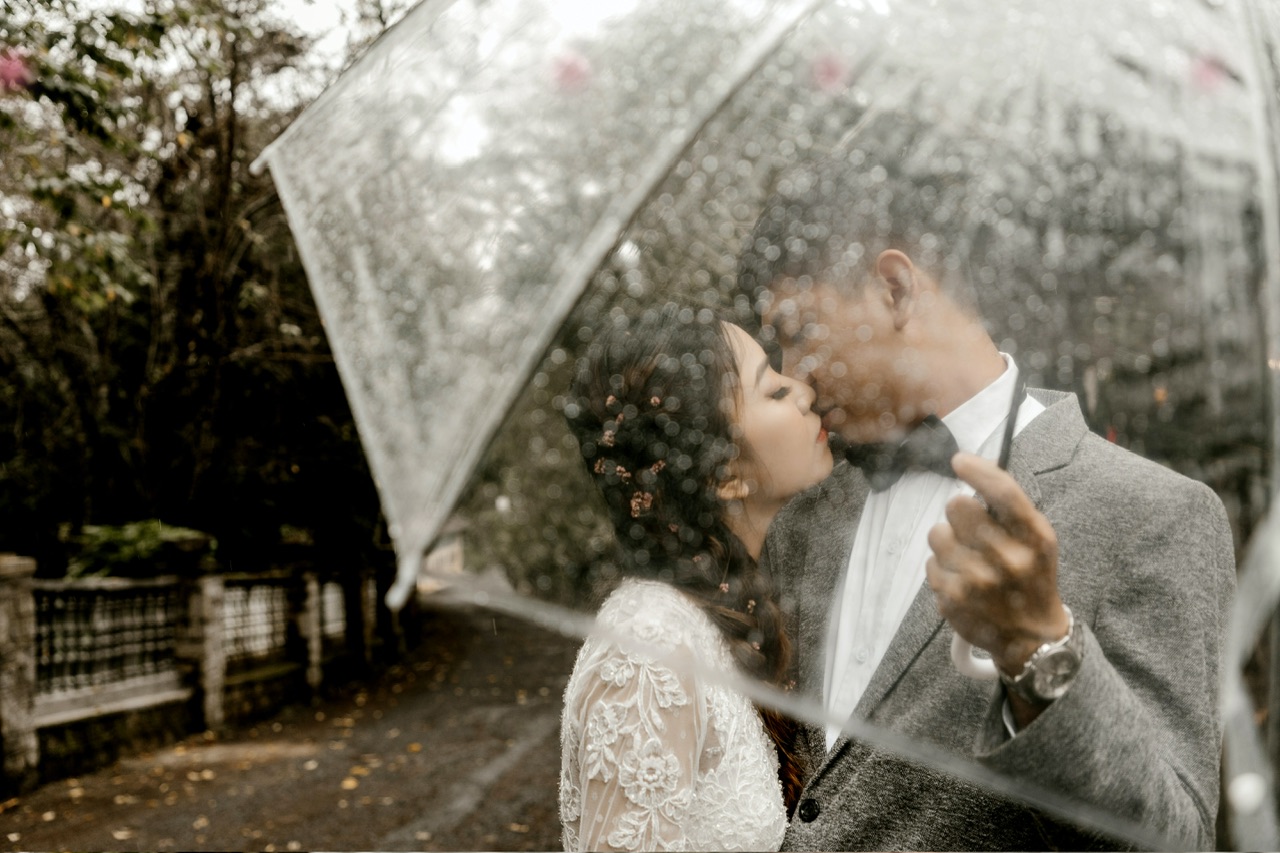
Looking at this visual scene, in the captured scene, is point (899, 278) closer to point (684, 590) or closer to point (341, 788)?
point (684, 590)

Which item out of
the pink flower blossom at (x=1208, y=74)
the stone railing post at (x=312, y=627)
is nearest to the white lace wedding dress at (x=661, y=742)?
the pink flower blossom at (x=1208, y=74)

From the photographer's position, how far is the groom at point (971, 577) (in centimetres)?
91

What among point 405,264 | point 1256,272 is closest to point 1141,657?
point 1256,272

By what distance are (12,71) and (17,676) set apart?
5096 mm

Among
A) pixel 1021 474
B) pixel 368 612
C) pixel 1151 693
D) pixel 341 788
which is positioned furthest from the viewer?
pixel 368 612

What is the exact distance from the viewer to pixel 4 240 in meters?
4.71

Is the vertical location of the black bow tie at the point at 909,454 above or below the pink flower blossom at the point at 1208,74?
below

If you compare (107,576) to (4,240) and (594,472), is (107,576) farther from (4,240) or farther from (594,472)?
(594,472)

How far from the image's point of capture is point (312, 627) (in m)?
12.1

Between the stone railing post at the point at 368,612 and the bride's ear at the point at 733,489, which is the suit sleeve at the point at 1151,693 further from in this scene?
the stone railing post at the point at 368,612

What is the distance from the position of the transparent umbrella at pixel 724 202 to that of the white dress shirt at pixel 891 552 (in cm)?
6

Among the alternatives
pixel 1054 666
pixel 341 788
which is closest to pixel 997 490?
pixel 1054 666

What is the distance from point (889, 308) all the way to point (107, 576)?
9926mm

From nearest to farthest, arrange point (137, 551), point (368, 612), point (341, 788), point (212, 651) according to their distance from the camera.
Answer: point (341, 788) < point (137, 551) < point (212, 651) < point (368, 612)
